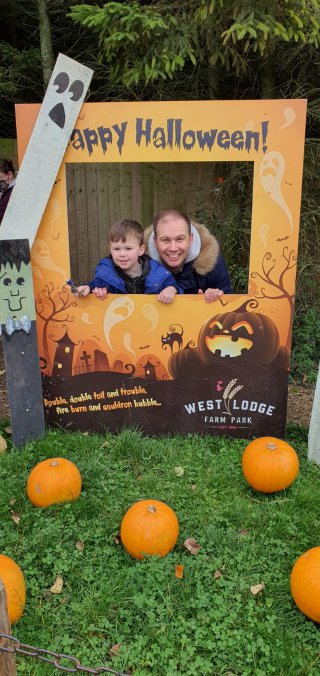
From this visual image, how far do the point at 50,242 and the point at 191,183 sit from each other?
10.7 feet

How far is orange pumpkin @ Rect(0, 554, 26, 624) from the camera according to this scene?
90.0 inches

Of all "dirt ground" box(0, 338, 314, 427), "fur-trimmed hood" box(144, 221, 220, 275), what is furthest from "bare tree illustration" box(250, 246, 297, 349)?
"dirt ground" box(0, 338, 314, 427)

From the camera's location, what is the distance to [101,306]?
361cm

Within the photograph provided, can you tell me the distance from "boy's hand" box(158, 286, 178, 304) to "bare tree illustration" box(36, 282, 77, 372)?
2.04 feet

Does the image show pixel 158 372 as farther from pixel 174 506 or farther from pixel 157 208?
pixel 157 208

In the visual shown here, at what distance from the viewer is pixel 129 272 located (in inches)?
144

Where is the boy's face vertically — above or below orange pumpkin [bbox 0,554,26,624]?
above

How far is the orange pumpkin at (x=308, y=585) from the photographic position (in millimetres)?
2285

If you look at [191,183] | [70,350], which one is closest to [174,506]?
[70,350]

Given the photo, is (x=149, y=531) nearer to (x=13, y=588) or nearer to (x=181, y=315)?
(x=13, y=588)

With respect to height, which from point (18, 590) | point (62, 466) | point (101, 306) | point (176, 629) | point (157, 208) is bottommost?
point (176, 629)

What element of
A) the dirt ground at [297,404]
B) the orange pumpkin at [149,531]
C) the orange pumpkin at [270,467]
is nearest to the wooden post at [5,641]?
the orange pumpkin at [149,531]

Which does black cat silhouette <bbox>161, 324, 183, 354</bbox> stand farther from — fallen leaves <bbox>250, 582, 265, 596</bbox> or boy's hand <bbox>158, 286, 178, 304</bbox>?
fallen leaves <bbox>250, 582, 265, 596</bbox>

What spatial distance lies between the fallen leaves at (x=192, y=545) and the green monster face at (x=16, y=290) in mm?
1794
